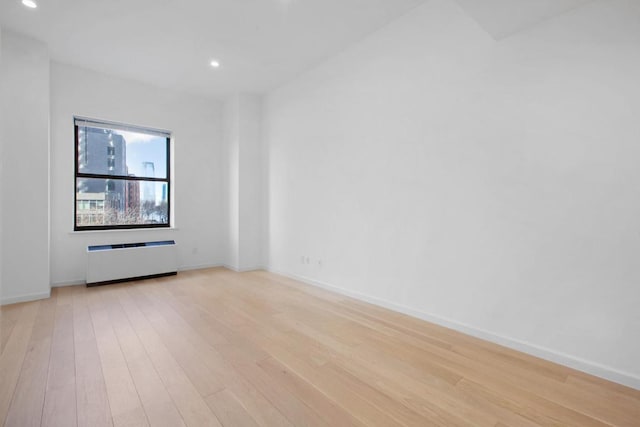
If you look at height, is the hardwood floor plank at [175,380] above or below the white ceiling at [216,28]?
below

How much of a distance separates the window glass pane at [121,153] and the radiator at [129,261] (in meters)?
1.19

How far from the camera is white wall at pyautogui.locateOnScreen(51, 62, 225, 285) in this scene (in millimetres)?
4047

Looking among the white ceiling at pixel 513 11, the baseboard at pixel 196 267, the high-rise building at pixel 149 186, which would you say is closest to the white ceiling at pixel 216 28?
the white ceiling at pixel 513 11

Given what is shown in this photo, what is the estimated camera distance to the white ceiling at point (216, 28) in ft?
9.10

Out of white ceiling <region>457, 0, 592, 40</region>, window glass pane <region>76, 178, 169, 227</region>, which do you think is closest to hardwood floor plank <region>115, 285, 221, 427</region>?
window glass pane <region>76, 178, 169, 227</region>

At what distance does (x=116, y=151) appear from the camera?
4633mm

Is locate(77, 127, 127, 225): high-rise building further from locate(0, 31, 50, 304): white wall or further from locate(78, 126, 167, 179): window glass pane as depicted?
locate(0, 31, 50, 304): white wall

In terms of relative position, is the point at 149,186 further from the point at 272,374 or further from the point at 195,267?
the point at 272,374

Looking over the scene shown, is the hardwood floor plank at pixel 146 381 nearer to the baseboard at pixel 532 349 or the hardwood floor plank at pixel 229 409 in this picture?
the hardwood floor plank at pixel 229 409

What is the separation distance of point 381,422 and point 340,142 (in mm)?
3003

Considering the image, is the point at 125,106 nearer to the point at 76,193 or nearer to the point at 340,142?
the point at 76,193

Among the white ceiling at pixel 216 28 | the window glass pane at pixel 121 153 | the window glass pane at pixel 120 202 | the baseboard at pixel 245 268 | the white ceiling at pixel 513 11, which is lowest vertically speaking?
the baseboard at pixel 245 268

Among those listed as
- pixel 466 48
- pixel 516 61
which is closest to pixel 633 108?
pixel 516 61

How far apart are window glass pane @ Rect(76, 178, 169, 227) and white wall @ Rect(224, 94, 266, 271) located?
1.16m
